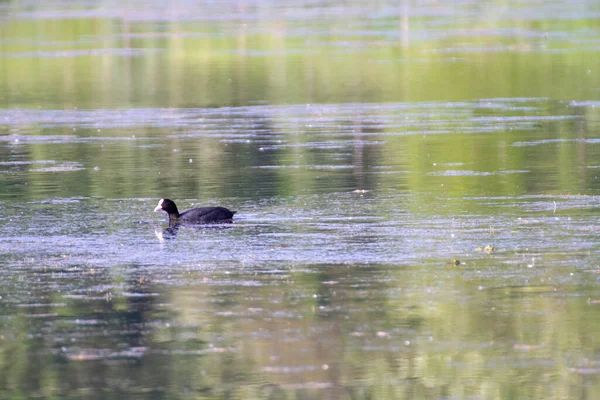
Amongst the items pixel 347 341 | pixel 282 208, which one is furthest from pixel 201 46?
pixel 347 341

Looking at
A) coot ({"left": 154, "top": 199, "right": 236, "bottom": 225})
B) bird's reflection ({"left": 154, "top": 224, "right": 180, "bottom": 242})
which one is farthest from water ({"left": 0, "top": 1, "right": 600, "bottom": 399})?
coot ({"left": 154, "top": 199, "right": 236, "bottom": 225})

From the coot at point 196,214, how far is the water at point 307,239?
0.59 feet

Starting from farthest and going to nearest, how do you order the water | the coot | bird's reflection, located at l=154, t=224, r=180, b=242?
the coot < bird's reflection, located at l=154, t=224, r=180, b=242 < the water

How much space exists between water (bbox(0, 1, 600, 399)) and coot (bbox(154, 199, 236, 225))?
0.18 meters

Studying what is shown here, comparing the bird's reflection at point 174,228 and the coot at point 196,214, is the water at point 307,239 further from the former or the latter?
the coot at point 196,214

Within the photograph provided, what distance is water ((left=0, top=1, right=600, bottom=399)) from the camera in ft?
32.1

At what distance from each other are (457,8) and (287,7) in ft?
32.8

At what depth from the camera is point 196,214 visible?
1573cm

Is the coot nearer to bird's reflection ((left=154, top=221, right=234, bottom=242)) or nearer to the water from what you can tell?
bird's reflection ((left=154, top=221, right=234, bottom=242))

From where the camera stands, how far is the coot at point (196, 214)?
51.1 ft

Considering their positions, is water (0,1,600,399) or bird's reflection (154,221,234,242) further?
bird's reflection (154,221,234,242)

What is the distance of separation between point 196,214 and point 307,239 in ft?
5.98

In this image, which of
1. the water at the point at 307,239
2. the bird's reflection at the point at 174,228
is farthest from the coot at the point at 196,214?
the water at the point at 307,239

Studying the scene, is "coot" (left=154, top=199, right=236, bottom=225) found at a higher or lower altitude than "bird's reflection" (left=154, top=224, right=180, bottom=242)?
higher
